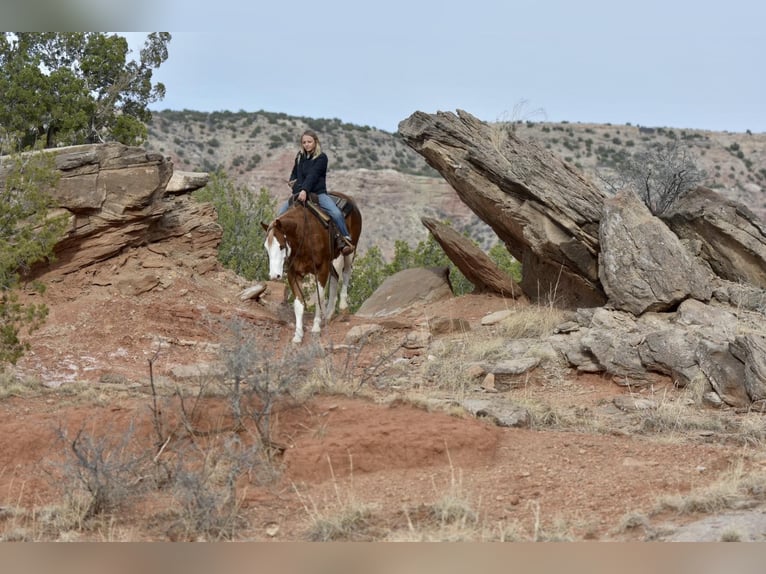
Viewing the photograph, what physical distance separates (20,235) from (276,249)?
3.84 m

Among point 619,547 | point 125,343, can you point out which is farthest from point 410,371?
point 619,547

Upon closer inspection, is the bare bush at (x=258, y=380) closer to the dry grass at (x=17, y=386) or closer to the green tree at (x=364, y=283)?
the dry grass at (x=17, y=386)

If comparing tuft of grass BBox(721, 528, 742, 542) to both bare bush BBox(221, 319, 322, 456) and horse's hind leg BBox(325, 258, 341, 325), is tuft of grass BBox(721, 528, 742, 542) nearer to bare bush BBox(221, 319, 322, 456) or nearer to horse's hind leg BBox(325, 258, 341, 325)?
bare bush BBox(221, 319, 322, 456)

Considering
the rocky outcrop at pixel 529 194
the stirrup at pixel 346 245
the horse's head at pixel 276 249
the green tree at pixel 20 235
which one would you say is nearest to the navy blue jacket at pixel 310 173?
the stirrup at pixel 346 245

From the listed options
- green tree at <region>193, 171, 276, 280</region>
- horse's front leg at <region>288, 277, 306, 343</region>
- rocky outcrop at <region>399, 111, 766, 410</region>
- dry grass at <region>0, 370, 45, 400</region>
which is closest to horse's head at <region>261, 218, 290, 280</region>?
horse's front leg at <region>288, 277, 306, 343</region>

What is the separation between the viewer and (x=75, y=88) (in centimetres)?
2258

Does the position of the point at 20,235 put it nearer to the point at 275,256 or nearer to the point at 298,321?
the point at 275,256

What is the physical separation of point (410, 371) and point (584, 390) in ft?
8.53

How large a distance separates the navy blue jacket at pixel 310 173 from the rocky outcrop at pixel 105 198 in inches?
101

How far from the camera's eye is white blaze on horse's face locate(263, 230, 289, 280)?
14.3 m

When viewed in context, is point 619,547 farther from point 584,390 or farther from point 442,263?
point 442,263

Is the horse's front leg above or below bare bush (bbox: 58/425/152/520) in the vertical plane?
above

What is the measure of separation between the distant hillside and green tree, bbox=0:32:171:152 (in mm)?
32503

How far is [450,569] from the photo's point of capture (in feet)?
18.0
